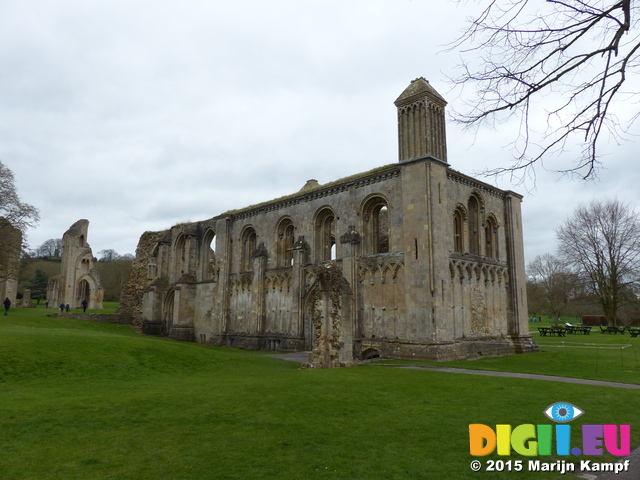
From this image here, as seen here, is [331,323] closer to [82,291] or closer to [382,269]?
[382,269]

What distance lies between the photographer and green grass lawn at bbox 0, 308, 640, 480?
5.43 metres

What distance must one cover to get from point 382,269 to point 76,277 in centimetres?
5049

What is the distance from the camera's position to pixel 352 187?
22750 mm

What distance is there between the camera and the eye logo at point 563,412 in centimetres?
761

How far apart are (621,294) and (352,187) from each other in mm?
30830

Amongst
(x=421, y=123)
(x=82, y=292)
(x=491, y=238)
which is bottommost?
(x=82, y=292)

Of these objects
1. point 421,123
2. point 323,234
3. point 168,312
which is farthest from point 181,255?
point 421,123

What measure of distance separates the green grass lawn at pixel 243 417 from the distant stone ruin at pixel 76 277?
1847 inches

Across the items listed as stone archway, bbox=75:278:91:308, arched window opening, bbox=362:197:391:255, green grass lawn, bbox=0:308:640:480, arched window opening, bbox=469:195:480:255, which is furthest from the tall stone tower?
stone archway, bbox=75:278:91:308

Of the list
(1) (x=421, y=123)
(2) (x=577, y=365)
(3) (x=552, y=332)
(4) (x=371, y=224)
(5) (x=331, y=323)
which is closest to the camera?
(5) (x=331, y=323)

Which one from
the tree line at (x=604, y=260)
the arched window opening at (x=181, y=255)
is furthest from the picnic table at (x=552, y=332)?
the arched window opening at (x=181, y=255)

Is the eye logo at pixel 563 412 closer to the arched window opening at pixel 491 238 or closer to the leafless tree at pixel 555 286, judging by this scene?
the arched window opening at pixel 491 238

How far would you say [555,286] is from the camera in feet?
154

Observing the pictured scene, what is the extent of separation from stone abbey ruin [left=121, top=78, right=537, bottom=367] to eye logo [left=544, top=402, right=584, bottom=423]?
27.3 ft
